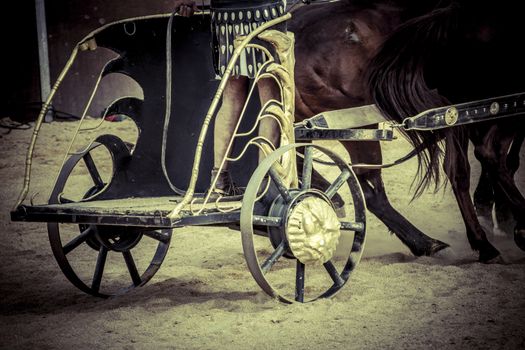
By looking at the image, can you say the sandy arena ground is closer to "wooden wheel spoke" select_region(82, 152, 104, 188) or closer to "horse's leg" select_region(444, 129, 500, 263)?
"horse's leg" select_region(444, 129, 500, 263)

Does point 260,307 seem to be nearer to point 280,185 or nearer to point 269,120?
point 280,185

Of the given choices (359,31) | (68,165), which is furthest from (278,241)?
(359,31)

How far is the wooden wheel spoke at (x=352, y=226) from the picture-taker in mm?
3310

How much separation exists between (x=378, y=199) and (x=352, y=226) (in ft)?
3.93

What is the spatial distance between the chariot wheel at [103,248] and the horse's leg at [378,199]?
4.41 ft

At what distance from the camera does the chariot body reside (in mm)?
3068

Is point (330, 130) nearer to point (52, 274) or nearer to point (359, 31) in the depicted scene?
point (359, 31)

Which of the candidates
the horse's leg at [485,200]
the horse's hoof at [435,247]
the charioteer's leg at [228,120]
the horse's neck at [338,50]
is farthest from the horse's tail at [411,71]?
the horse's leg at [485,200]

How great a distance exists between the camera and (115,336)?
294cm

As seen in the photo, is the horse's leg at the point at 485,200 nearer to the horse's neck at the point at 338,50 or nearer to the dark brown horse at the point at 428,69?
the dark brown horse at the point at 428,69

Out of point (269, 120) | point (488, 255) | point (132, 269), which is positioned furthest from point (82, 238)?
point (488, 255)

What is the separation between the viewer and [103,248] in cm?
346

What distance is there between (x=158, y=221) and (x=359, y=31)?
203 cm

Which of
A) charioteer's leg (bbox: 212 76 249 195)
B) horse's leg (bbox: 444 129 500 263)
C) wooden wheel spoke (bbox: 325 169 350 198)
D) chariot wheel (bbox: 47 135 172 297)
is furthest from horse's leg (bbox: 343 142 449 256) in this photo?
chariot wheel (bbox: 47 135 172 297)
